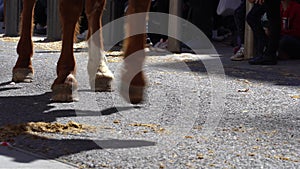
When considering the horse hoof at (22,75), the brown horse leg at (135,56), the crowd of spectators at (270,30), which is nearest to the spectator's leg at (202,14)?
the crowd of spectators at (270,30)

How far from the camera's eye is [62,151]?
4.29m

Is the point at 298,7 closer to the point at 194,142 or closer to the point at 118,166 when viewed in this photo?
the point at 194,142

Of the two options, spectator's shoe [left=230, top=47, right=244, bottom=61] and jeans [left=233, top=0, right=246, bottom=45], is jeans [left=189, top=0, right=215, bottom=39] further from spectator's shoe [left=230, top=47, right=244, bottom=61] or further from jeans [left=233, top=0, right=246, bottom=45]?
spectator's shoe [left=230, top=47, right=244, bottom=61]

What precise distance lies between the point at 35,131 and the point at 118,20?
738cm

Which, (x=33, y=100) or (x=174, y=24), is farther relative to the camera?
(x=174, y=24)

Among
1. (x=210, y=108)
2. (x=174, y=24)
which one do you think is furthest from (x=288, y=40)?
(x=210, y=108)

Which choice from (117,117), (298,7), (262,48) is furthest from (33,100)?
(298,7)

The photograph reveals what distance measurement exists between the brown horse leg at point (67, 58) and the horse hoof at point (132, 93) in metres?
0.56

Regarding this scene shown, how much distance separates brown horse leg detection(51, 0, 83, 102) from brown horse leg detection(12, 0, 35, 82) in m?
1.13

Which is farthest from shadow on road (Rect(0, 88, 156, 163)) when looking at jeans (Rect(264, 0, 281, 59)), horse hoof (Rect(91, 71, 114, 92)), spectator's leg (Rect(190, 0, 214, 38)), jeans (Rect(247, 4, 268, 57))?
spectator's leg (Rect(190, 0, 214, 38))

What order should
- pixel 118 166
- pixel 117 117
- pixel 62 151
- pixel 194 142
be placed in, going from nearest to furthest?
pixel 118 166, pixel 62 151, pixel 194 142, pixel 117 117

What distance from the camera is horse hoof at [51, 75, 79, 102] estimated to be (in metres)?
5.68

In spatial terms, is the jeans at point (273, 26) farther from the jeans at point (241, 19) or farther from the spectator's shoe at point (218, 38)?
the spectator's shoe at point (218, 38)

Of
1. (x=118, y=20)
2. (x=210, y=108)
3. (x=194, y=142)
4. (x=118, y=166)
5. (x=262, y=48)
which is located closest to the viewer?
(x=118, y=166)
